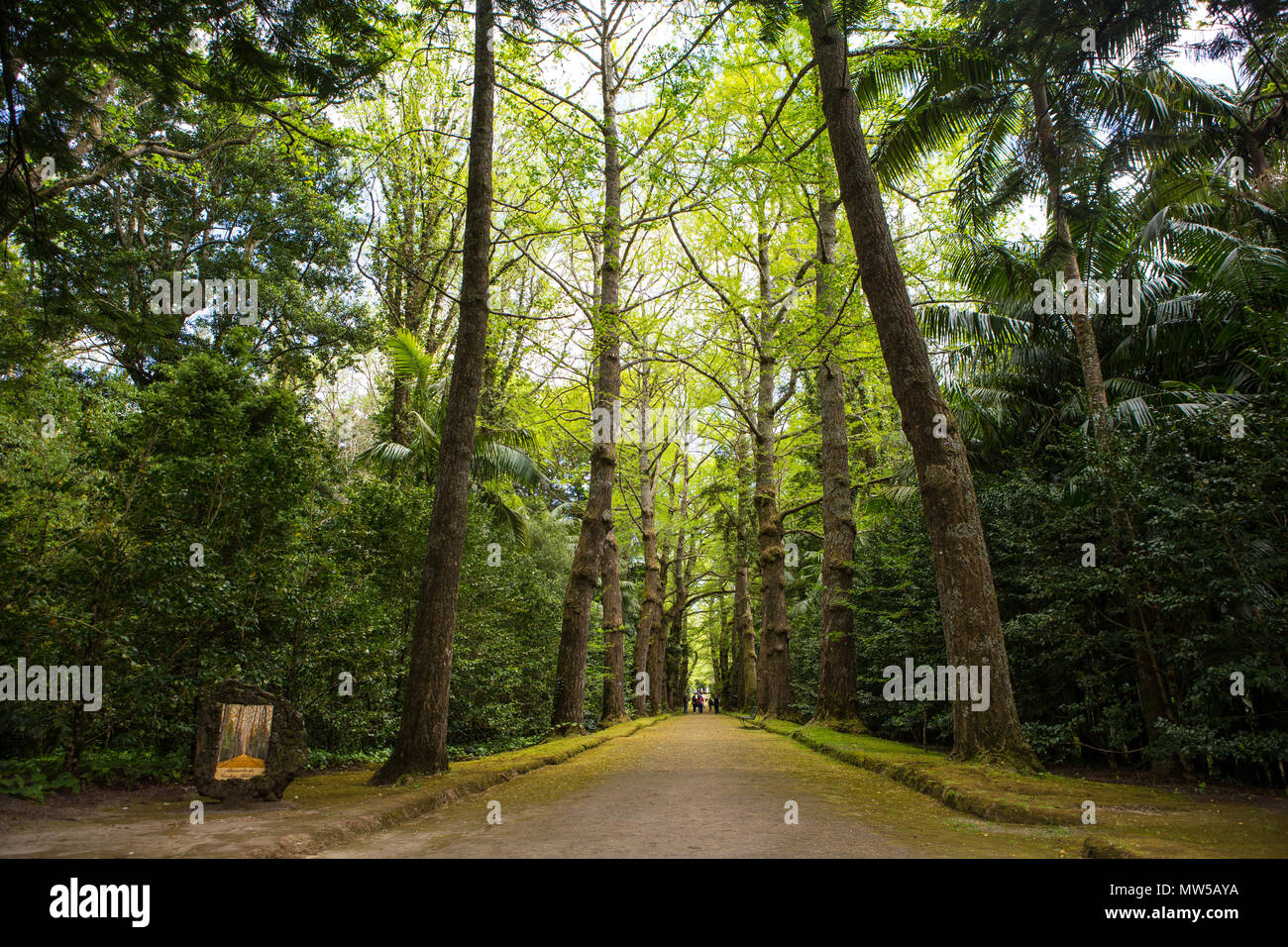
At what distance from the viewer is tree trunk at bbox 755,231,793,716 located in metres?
17.5

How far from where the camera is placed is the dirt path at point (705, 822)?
13.5 ft

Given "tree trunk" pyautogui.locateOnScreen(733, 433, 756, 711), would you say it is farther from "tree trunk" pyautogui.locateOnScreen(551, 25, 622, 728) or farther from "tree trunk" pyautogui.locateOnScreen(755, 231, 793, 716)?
"tree trunk" pyautogui.locateOnScreen(551, 25, 622, 728)

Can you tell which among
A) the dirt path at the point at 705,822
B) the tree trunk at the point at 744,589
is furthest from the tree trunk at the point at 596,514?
the tree trunk at the point at 744,589

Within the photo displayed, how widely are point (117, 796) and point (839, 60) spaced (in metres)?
10.8

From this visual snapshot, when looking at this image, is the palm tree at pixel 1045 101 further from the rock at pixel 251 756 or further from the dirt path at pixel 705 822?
the rock at pixel 251 756

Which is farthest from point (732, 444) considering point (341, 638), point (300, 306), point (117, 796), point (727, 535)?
point (117, 796)

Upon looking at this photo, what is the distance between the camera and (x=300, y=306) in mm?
19297

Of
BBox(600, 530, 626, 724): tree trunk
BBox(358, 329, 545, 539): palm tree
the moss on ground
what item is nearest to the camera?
the moss on ground

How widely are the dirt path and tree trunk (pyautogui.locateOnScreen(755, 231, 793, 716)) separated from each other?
9.18 m

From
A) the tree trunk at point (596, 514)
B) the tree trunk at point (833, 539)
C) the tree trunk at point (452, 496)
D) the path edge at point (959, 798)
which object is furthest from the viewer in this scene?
the tree trunk at point (596, 514)

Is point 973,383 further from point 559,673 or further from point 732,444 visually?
point 732,444

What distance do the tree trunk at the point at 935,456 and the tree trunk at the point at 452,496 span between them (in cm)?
404

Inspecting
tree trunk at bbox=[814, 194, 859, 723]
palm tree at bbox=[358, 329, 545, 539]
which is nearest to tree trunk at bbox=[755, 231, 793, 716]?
tree trunk at bbox=[814, 194, 859, 723]

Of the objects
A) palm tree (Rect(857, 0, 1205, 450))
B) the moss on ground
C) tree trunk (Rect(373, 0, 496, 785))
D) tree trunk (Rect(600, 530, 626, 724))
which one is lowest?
tree trunk (Rect(600, 530, 626, 724))
